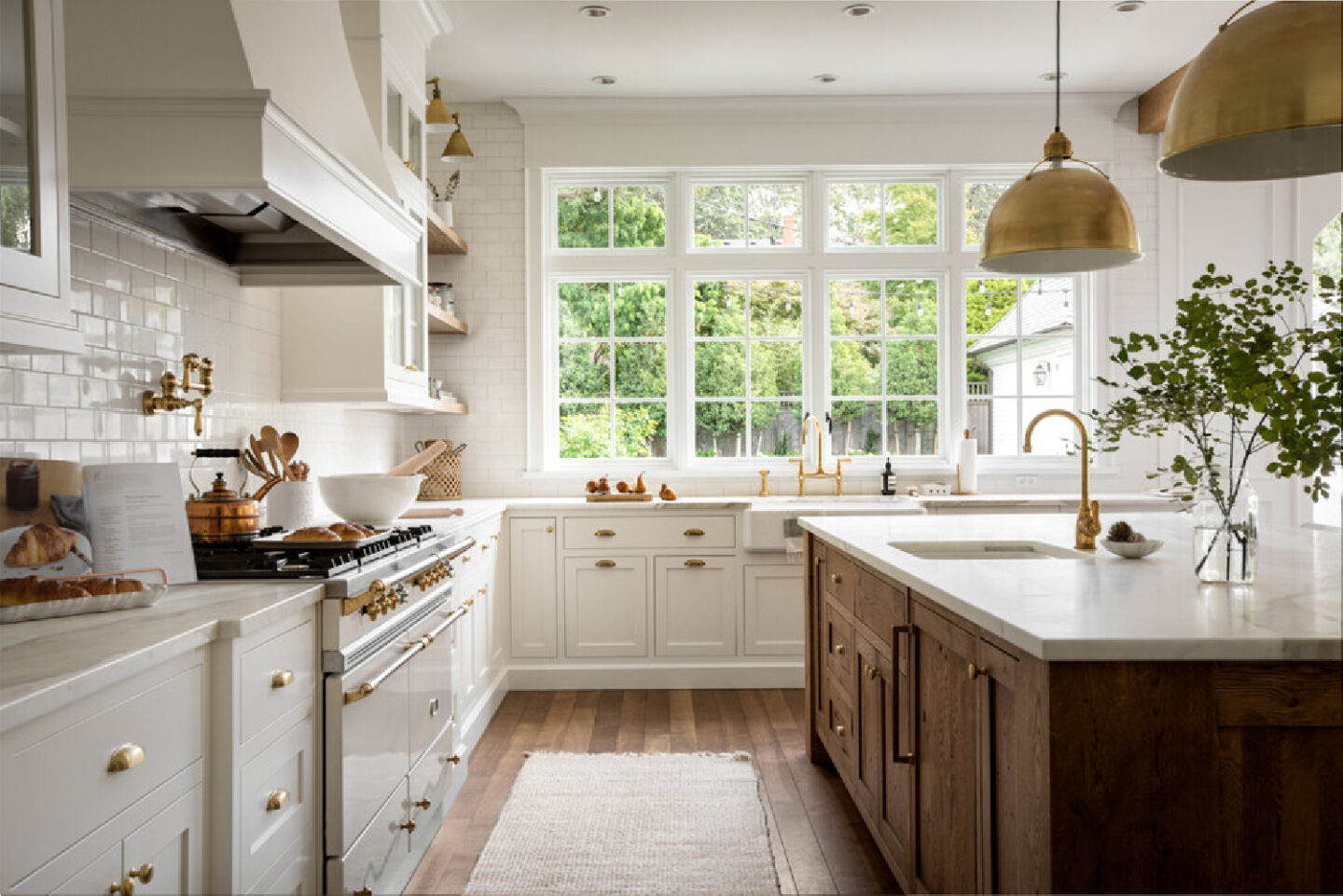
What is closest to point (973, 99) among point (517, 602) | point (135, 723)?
point (517, 602)

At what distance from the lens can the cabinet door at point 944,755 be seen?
1882 millimetres

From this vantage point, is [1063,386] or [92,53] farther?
[1063,386]

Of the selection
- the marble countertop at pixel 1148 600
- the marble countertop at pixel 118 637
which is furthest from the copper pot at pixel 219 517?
the marble countertop at pixel 1148 600

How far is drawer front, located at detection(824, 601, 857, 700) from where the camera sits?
303 cm

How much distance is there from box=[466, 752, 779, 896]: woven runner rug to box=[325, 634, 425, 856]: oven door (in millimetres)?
490

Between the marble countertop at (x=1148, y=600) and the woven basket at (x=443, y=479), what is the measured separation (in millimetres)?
3066

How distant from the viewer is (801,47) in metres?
4.79

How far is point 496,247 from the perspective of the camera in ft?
18.2

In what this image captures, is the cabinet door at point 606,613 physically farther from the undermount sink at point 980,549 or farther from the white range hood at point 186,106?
the white range hood at point 186,106

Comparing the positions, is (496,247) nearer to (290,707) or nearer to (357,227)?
(357,227)

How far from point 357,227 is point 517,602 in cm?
267

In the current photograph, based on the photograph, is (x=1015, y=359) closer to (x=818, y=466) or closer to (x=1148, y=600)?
(x=818, y=466)

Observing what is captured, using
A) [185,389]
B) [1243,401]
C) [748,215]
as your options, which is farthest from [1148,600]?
[748,215]

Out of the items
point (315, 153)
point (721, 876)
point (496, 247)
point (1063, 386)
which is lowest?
point (721, 876)
